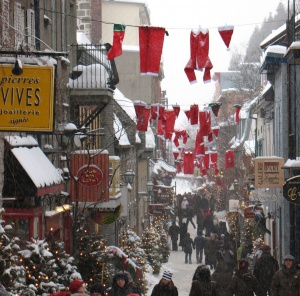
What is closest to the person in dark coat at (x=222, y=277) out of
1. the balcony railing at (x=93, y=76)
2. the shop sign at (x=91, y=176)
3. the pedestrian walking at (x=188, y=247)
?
the shop sign at (x=91, y=176)

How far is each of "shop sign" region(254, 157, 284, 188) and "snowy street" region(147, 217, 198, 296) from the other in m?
4.83

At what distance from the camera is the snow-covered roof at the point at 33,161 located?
1638cm

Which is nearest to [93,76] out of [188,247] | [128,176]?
[128,176]

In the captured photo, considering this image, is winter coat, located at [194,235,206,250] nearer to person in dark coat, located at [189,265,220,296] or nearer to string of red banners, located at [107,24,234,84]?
string of red banners, located at [107,24,234,84]

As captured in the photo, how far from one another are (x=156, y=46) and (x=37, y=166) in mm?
3114

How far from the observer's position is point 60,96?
1895 cm

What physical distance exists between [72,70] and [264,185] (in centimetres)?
567

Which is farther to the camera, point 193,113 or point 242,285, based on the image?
point 193,113

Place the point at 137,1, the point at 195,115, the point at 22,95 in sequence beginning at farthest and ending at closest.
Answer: the point at 137,1
the point at 195,115
the point at 22,95

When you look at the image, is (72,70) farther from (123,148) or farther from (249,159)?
(249,159)

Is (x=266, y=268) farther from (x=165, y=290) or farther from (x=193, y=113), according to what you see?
(x=193, y=113)

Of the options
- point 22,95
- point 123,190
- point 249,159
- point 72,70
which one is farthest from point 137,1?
point 22,95

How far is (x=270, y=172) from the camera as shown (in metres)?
25.2

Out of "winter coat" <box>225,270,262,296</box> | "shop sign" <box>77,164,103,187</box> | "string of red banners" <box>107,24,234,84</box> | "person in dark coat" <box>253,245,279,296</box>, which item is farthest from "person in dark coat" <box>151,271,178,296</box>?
"shop sign" <box>77,164,103,187</box>
